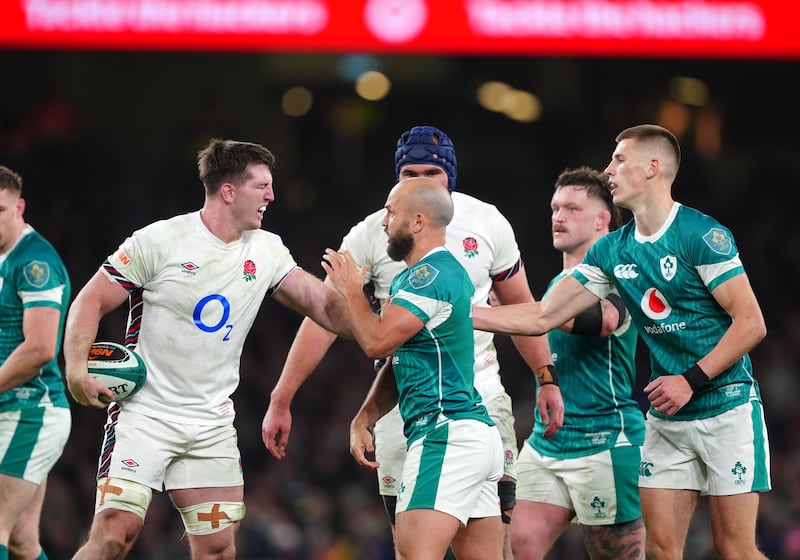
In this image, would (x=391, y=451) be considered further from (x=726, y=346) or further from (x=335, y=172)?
(x=335, y=172)

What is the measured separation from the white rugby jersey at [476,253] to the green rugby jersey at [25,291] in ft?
5.10

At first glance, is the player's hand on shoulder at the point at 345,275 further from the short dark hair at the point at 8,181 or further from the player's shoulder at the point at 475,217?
the short dark hair at the point at 8,181

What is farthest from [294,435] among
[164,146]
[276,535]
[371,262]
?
[371,262]

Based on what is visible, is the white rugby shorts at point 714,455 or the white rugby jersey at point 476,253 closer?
the white rugby shorts at point 714,455

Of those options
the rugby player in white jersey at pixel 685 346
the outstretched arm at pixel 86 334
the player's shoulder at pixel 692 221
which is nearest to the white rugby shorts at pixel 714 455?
the rugby player in white jersey at pixel 685 346

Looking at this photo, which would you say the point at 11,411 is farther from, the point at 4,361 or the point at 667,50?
the point at 667,50

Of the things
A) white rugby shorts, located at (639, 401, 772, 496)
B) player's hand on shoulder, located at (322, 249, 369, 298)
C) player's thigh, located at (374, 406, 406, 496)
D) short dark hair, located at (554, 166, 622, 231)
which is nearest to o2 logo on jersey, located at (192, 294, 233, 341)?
player's hand on shoulder, located at (322, 249, 369, 298)

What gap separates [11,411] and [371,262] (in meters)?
2.06

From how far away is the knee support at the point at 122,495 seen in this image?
18.0 feet

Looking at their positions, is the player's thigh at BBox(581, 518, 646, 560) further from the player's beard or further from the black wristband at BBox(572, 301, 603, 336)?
the player's beard

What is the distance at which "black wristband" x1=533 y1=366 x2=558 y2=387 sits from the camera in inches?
247

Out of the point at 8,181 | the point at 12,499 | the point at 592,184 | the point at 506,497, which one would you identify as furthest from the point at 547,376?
the point at 8,181

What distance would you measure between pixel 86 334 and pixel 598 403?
8.86 feet

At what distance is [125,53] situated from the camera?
17359mm
